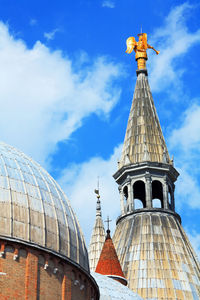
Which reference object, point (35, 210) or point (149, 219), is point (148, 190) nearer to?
point (149, 219)

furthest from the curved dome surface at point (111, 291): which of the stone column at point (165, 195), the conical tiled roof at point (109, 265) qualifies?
the stone column at point (165, 195)

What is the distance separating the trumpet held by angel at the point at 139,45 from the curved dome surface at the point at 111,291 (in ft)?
110

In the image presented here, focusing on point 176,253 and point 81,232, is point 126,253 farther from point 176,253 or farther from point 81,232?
point 81,232

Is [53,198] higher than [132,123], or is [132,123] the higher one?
[132,123]

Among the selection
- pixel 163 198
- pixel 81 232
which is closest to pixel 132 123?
pixel 163 198

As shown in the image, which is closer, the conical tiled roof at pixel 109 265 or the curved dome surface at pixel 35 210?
the curved dome surface at pixel 35 210

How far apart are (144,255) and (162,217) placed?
502cm

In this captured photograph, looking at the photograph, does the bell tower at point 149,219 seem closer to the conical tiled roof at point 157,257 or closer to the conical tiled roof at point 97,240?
the conical tiled roof at point 157,257

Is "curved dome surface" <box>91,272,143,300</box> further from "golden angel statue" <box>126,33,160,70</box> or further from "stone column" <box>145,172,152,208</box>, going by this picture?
"golden angel statue" <box>126,33,160,70</box>

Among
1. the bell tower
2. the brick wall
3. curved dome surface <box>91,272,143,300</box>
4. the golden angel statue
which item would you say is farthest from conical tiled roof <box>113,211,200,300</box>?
the brick wall

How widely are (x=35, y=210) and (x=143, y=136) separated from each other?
117ft

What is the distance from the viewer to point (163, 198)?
61.3 meters

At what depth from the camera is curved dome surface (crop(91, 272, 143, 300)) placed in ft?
126

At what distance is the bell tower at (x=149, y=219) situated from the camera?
53062 millimetres
